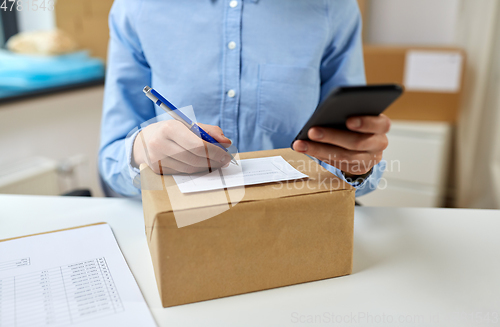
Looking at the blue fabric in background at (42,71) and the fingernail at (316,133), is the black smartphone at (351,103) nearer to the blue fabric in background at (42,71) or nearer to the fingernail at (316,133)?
the fingernail at (316,133)

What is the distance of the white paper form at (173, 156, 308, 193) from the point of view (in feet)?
1.53

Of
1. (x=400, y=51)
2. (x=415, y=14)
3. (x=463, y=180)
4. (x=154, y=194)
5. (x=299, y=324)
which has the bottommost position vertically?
(x=463, y=180)

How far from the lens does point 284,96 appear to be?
32.7 inches

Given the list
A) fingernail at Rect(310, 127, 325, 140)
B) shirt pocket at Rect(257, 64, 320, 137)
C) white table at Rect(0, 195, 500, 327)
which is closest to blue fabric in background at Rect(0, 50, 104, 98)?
white table at Rect(0, 195, 500, 327)

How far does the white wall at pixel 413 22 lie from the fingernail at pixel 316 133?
185 cm

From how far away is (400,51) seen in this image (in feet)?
5.52

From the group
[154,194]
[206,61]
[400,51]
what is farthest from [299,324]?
[400,51]

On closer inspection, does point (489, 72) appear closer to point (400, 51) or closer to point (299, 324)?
point (400, 51)

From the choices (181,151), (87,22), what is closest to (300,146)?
(181,151)

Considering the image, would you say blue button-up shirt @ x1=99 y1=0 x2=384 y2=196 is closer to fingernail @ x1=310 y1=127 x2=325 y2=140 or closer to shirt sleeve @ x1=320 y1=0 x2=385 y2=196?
shirt sleeve @ x1=320 y1=0 x2=385 y2=196

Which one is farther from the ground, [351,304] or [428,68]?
[428,68]

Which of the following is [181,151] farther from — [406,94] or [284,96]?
[406,94]

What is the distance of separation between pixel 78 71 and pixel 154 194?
152 centimetres

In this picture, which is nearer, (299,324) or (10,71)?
(299,324)
